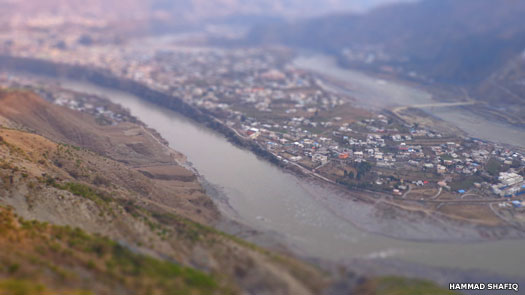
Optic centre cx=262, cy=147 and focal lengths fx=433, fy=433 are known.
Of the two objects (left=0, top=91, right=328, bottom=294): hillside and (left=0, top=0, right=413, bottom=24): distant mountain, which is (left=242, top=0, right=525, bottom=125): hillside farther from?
(left=0, top=91, right=328, bottom=294): hillside

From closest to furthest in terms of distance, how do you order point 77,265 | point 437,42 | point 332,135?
point 77,265 → point 332,135 → point 437,42

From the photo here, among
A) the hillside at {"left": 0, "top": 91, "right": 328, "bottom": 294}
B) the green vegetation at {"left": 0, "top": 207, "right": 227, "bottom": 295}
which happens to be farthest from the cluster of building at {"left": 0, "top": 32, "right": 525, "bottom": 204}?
the green vegetation at {"left": 0, "top": 207, "right": 227, "bottom": 295}

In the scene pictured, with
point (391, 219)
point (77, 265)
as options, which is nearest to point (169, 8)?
point (391, 219)

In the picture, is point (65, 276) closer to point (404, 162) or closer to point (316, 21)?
point (404, 162)

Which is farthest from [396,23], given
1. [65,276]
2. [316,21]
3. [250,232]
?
[65,276]

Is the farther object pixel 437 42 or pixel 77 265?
pixel 437 42

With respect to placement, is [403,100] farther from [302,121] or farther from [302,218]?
[302,218]
